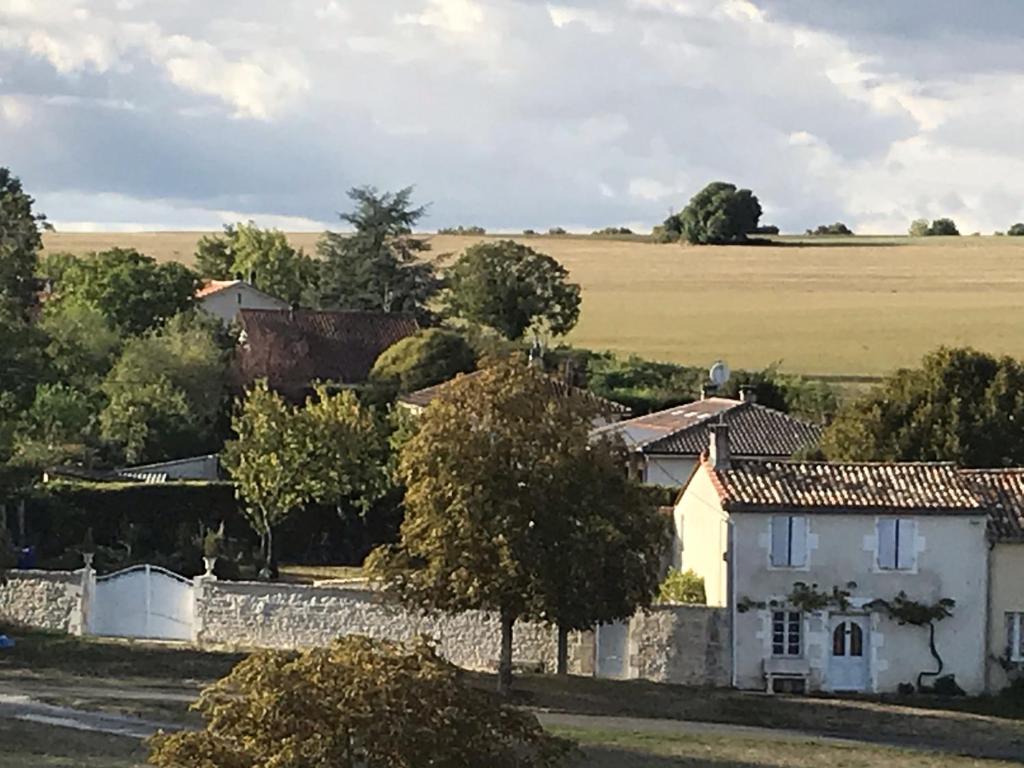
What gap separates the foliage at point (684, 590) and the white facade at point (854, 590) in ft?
6.04

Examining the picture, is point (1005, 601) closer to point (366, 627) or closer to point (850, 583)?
point (850, 583)

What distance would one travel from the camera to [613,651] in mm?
45656

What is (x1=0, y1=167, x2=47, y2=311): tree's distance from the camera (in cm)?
9650

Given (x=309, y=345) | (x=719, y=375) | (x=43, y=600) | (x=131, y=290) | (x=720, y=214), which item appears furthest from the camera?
(x=720, y=214)

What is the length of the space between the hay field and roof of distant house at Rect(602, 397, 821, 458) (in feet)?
87.9

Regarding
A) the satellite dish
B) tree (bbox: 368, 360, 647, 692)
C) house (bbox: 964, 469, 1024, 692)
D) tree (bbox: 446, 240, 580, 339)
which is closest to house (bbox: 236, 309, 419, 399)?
tree (bbox: 446, 240, 580, 339)

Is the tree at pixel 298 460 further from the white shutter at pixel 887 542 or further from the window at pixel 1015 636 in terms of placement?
the window at pixel 1015 636

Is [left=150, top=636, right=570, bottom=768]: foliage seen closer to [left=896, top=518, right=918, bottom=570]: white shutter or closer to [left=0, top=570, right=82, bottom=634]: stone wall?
[left=896, top=518, right=918, bottom=570]: white shutter

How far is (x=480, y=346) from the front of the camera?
81.9 meters

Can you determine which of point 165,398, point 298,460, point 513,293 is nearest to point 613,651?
point 298,460

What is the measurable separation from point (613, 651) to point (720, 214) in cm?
9507

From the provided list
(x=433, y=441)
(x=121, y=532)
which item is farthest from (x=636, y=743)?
(x=121, y=532)

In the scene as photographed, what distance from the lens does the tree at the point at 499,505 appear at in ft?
138

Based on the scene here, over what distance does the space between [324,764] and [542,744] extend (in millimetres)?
2214
